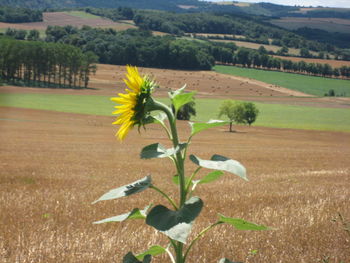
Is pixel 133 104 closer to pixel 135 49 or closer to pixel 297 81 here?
pixel 297 81

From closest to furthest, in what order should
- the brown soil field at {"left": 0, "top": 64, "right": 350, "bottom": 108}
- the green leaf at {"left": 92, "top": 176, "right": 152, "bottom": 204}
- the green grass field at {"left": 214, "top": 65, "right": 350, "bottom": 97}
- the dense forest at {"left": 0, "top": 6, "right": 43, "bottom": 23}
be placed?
1. the green leaf at {"left": 92, "top": 176, "right": 152, "bottom": 204}
2. the brown soil field at {"left": 0, "top": 64, "right": 350, "bottom": 108}
3. the green grass field at {"left": 214, "top": 65, "right": 350, "bottom": 97}
4. the dense forest at {"left": 0, "top": 6, "right": 43, "bottom": 23}

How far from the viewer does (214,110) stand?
302 feet

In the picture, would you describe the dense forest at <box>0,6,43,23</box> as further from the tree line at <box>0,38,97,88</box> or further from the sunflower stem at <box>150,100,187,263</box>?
the sunflower stem at <box>150,100,187,263</box>

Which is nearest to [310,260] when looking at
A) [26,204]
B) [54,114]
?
[26,204]

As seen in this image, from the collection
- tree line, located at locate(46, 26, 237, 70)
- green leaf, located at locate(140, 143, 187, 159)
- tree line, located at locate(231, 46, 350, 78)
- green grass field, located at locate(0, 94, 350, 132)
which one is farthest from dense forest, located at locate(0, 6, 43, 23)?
green leaf, located at locate(140, 143, 187, 159)

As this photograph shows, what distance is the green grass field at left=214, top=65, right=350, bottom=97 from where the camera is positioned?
435 ft

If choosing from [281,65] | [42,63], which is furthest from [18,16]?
[281,65]

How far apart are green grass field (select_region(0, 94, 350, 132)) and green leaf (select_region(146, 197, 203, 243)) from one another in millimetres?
74736

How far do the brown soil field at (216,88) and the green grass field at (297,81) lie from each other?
6.17 metres

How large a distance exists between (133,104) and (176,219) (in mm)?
538

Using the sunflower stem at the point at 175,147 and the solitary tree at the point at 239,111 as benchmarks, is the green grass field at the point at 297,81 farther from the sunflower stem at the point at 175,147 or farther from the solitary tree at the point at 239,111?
the sunflower stem at the point at 175,147

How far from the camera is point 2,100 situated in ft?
254

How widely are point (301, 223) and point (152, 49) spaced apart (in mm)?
149704

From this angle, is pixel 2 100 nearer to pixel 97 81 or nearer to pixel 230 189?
pixel 97 81
